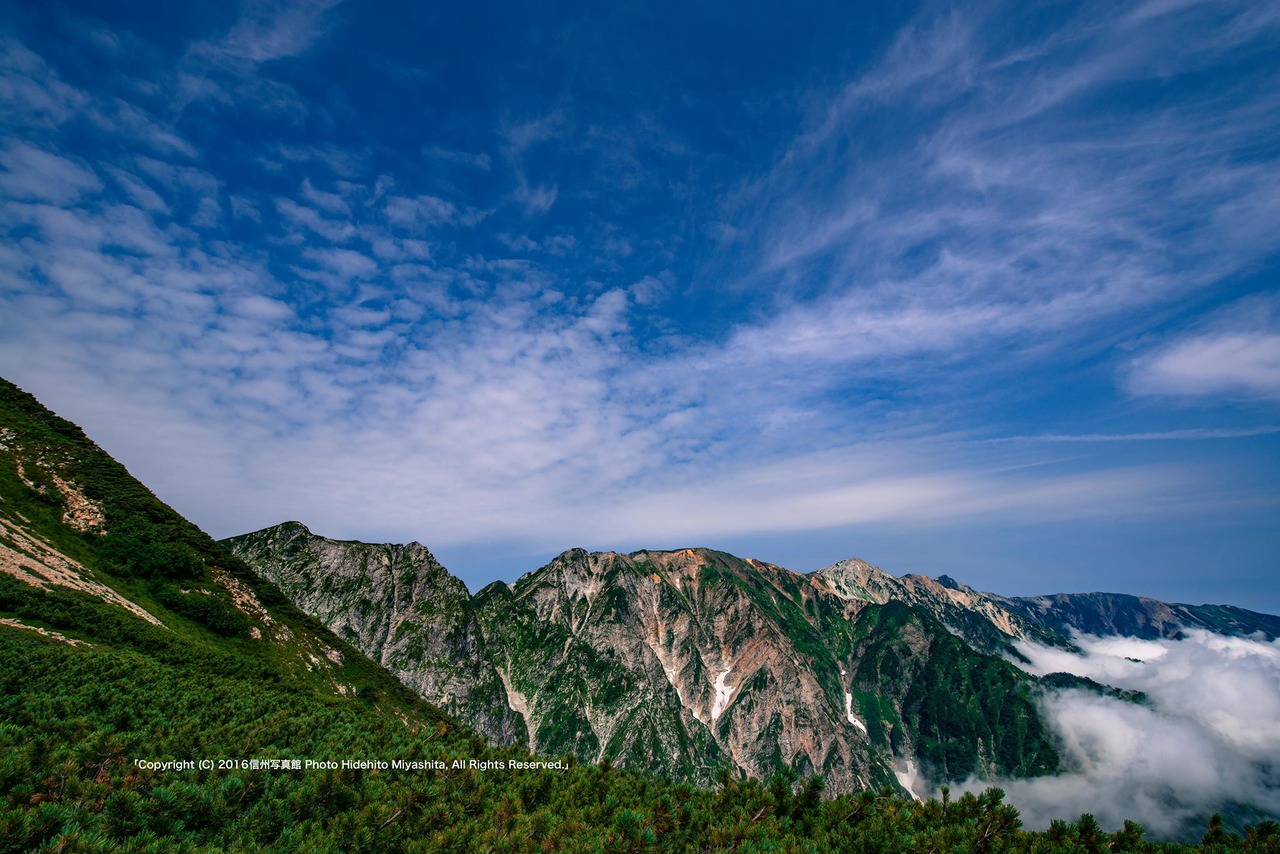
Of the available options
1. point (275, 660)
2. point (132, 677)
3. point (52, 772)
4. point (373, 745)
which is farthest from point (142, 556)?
point (52, 772)

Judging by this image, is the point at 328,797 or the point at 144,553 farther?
the point at 144,553

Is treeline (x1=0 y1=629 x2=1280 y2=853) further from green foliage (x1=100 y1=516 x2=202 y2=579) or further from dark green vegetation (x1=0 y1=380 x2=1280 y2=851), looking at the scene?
green foliage (x1=100 y1=516 x2=202 y2=579)

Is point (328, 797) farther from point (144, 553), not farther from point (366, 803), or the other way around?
point (144, 553)

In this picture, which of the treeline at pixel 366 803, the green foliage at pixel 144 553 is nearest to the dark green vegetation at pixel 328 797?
the treeline at pixel 366 803

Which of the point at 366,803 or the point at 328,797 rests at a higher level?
the point at 328,797

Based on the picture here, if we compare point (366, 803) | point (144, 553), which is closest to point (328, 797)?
point (366, 803)

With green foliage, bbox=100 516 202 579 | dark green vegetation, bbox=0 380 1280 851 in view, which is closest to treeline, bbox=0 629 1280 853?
dark green vegetation, bbox=0 380 1280 851

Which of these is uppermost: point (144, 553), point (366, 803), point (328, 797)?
point (144, 553)

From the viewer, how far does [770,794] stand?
1675cm

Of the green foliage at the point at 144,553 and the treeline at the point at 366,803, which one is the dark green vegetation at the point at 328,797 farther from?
the green foliage at the point at 144,553

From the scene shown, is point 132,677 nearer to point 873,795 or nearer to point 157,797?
point 157,797

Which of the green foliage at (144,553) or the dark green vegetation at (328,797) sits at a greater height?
the green foliage at (144,553)

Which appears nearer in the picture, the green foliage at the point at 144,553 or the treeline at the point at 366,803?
the treeline at the point at 366,803

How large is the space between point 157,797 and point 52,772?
1.97 m
